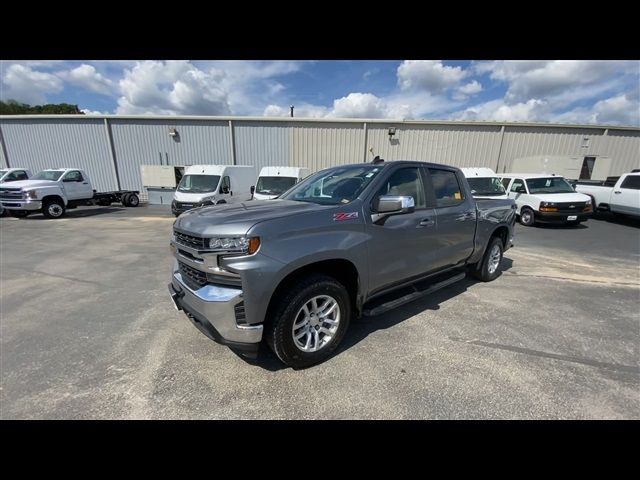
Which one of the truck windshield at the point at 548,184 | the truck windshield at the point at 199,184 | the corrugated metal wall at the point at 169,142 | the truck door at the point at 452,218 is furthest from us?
the corrugated metal wall at the point at 169,142

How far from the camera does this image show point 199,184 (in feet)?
39.2

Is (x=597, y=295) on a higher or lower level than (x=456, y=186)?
lower

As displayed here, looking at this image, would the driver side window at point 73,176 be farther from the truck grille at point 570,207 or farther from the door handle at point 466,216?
the truck grille at point 570,207

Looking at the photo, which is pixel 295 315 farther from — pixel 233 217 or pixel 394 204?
pixel 394 204

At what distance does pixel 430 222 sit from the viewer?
346 centimetres

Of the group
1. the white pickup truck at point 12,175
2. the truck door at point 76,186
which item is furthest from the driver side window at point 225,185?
the white pickup truck at point 12,175

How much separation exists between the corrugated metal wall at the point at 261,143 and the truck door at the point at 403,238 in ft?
54.7

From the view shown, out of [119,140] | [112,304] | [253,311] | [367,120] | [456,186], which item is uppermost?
[367,120]

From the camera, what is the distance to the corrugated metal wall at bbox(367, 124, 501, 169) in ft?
60.8

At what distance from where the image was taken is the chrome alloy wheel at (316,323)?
8.30 ft
